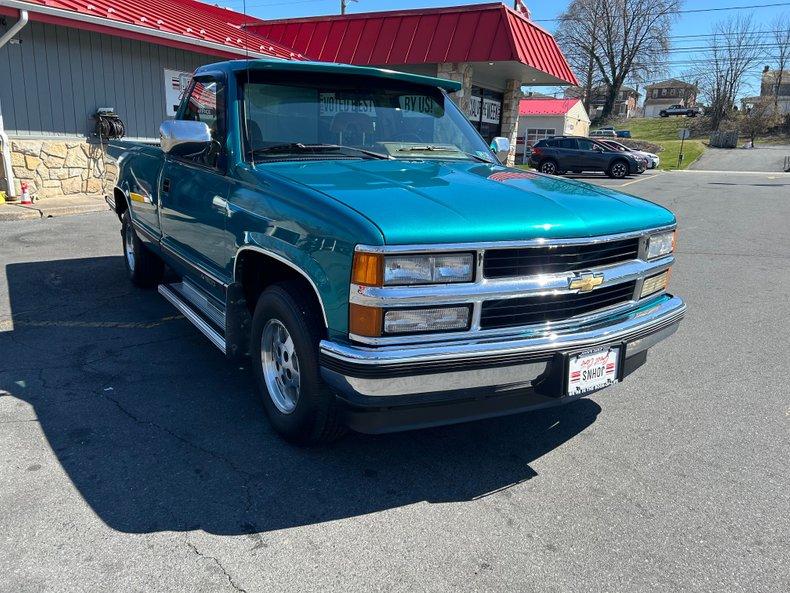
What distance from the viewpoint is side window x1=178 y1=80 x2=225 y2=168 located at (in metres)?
3.83

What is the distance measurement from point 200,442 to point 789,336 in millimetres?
5041

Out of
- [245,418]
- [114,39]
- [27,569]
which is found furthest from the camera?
[114,39]

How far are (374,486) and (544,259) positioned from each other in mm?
1356

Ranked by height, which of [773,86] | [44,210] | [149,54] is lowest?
[44,210]

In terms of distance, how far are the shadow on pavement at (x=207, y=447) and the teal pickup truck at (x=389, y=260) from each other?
0.27 m

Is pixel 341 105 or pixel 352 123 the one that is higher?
pixel 341 105

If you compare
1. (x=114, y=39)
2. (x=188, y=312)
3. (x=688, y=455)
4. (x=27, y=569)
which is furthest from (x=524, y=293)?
Result: (x=114, y=39)

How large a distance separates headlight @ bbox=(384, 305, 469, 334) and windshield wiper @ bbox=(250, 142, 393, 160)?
59.4 inches

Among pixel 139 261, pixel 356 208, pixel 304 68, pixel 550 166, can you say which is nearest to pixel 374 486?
pixel 356 208

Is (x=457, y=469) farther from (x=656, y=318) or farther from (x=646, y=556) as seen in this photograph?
(x=656, y=318)

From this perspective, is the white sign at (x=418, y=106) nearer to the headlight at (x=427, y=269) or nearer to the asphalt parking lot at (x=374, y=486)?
the headlight at (x=427, y=269)

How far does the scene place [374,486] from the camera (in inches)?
121

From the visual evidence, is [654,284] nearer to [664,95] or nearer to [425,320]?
[425,320]

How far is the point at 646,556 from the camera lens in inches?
103
